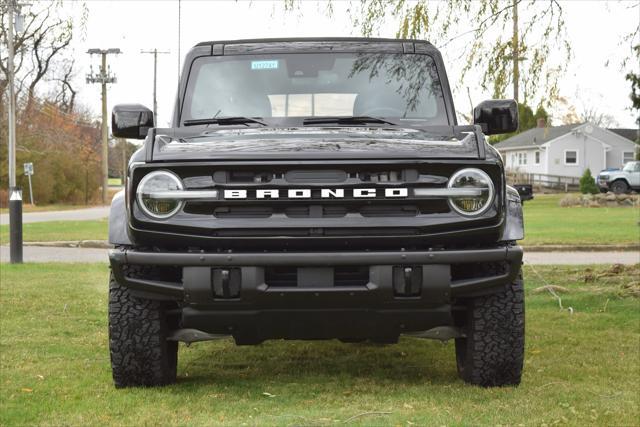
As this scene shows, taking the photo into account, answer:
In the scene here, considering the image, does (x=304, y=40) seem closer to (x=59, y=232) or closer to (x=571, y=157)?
(x=59, y=232)

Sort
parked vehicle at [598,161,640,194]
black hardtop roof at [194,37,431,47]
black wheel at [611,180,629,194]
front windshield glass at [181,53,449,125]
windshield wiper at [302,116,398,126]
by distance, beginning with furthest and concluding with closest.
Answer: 1. black wheel at [611,180,629,194]
2. parked vehicle at [598,161,640,194]
3. black hardtop roof at [194,37,431,47]
4. front windshield glass at [181,53,449,125]
5. windshield wiper at [302,116,398,126]

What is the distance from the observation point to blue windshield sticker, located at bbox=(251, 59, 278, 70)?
17.5 ft

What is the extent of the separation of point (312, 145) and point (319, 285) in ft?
2.31

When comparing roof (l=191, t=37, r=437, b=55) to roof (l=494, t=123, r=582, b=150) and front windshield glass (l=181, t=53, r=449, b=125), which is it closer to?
front windshield glass (l=181, t=53, r=449, b=125)

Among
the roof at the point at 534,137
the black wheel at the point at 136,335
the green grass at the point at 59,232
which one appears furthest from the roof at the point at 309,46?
the roof at the point at 534,137

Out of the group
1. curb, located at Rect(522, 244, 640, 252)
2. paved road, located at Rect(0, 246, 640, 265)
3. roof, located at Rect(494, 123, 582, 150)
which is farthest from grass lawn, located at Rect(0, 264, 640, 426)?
roof, located at Rect(494, 123, 582, 150)

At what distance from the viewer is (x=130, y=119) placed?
5094mm

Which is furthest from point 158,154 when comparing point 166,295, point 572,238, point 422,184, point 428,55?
point 572,238

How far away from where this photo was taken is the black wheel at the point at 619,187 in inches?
1716

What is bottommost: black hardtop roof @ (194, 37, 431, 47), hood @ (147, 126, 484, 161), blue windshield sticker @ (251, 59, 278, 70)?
hood @ (147, 126, 484, 161)

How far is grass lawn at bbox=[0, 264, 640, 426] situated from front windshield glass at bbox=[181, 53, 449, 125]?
1.60m

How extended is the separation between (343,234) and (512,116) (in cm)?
169

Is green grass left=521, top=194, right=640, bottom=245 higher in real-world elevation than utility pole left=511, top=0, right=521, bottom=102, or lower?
lower

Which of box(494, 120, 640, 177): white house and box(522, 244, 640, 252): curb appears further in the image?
box(494, 120, 640, 177): white house
